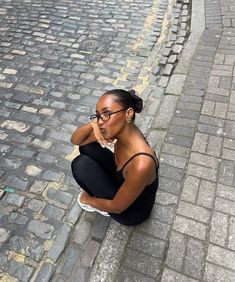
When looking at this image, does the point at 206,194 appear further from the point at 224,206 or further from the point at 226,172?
the point at 226,172

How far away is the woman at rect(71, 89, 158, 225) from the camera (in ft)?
7.95

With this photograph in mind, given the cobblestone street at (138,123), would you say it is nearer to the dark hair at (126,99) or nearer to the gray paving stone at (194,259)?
the gray paving stone at (194,259)

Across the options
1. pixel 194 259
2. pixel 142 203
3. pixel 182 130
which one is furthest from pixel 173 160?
pixel 194 259

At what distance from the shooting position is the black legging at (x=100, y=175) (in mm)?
2945

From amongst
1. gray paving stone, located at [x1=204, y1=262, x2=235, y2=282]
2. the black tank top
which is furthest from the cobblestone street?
the black tank top

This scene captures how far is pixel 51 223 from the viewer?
3.41 metres

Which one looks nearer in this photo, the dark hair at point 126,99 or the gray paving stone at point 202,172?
the dark hair at point 126,99

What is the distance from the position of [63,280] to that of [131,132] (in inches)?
56.9

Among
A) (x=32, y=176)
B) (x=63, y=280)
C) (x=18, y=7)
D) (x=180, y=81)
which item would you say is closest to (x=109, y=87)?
(x=180, y=81)

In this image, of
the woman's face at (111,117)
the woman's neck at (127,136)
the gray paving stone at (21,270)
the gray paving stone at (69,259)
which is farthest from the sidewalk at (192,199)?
the woman's face at (111,117)

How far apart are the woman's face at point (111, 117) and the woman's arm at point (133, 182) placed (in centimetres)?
27

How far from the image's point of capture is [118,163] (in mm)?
2840

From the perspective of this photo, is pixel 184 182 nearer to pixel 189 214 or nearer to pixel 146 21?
pixel 189 214

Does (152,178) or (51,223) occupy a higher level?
(152,178)
